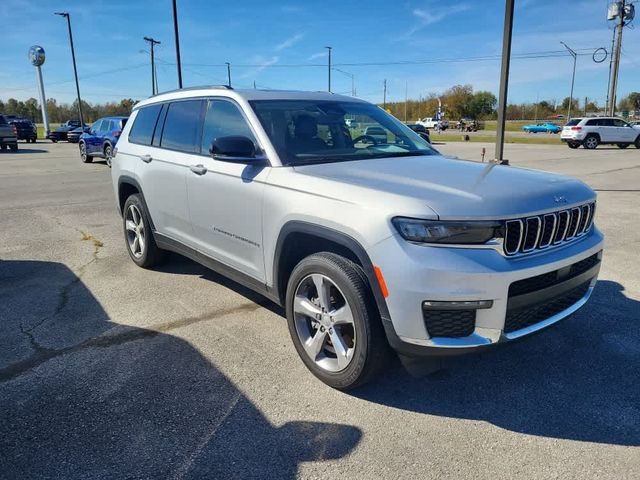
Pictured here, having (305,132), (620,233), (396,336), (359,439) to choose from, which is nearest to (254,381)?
(359,439)

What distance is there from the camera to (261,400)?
9.93 feet

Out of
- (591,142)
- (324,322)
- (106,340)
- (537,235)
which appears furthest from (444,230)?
(591,142)

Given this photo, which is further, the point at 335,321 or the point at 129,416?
the point at 335,321

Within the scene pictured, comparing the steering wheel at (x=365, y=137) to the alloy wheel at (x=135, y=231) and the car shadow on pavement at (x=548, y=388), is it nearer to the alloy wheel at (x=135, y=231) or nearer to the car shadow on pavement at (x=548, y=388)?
the car shadow on pavement at (x=548, y=388)

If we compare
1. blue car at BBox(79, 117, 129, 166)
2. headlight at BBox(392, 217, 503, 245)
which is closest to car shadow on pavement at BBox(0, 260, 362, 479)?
headlight at BBox(392, 217, 503, 245)

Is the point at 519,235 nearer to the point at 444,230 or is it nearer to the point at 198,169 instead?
the point at 444,230

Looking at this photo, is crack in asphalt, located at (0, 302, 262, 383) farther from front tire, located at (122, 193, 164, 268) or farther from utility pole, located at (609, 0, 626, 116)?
utility pole, located at (609, 0, 626, 116)

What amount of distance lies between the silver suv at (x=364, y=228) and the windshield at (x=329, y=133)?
16 millimetres

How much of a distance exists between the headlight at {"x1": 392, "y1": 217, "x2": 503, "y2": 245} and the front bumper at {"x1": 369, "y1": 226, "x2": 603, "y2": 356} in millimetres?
50

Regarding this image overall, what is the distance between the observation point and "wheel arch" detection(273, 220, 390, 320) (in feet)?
8.91

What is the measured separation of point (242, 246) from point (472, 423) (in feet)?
6.53

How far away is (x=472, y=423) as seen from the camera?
2.82 meters

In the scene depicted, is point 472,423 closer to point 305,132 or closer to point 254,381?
point 254,381

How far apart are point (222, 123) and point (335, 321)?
197 centimetres
